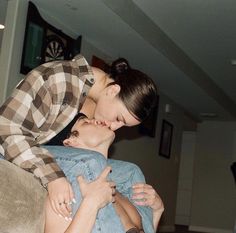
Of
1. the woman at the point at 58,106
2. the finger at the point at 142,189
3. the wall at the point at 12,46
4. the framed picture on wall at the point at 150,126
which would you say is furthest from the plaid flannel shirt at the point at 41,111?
the framed picture on wall at the point at 150,126

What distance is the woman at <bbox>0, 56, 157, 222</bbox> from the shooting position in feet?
3.96

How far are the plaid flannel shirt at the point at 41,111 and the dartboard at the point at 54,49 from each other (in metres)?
2.29

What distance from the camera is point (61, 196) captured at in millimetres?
1096

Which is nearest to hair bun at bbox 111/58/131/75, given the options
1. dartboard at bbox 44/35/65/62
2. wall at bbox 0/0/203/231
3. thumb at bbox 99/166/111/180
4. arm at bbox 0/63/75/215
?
arm at bbox 0/63/75/215

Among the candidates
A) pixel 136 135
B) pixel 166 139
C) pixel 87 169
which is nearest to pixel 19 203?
pixel 87 169

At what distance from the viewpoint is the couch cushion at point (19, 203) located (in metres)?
1.00

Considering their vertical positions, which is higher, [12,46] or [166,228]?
[12,46]

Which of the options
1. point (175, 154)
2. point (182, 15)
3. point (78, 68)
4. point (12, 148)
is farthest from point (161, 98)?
point (12, 148)

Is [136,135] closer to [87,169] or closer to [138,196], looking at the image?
[138,196]

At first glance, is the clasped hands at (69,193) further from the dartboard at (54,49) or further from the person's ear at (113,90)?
the dartboard at (54,49)

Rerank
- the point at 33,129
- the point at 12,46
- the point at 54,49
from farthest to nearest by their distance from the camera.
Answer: the point at 54,49
the point at 12,46
the point at 33,129

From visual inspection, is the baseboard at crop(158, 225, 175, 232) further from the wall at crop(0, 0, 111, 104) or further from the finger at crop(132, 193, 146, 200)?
the finger at crop(132, 193, 146, 200)

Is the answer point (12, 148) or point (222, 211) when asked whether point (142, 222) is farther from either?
point (222, 211)

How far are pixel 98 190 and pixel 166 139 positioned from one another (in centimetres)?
614
